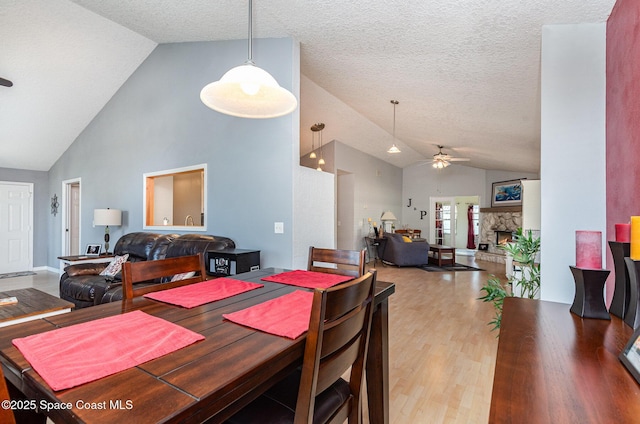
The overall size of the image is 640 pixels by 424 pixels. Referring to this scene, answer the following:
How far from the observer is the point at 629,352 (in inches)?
33.4

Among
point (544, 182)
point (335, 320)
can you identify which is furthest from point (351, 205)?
point (335, 320)

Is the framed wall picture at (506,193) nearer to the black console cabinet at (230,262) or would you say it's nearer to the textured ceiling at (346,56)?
the textured ceiling at (346,56)

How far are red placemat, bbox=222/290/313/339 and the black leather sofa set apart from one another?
231 cm

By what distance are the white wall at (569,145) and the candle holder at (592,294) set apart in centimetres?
85

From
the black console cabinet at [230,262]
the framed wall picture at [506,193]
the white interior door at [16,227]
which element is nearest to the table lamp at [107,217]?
the black console cabinet at [230,262]

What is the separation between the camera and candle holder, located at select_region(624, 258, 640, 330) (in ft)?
3.27

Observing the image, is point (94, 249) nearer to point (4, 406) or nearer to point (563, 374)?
point (4, 406)

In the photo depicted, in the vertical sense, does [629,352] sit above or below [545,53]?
below

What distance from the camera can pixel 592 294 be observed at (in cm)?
127

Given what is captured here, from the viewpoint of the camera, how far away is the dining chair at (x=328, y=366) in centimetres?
92

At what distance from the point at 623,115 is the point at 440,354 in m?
2.11

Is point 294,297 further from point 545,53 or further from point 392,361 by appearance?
point 545,53

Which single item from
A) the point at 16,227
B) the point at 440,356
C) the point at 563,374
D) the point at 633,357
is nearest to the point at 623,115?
the point at 633,357

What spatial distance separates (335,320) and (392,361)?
1.86 meters
